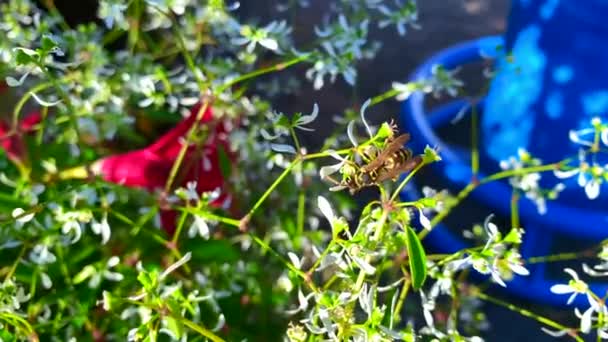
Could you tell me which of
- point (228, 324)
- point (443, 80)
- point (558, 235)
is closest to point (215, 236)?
point (228, 324)

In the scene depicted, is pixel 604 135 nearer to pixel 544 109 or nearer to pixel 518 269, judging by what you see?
pixel 518 269

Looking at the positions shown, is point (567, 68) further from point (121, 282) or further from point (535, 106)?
point (121, 282)

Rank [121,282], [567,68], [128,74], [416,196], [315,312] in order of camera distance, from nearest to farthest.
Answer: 1. [315,312]
2. [121,282]
3. [128,74]
4. [567,68]
5. [416,196]

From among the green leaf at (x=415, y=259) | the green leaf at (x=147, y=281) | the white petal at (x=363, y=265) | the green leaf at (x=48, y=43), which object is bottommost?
the green leaf at (x=147, y=281)

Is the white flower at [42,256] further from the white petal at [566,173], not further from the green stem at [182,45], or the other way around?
A: the white petal at [566,173]

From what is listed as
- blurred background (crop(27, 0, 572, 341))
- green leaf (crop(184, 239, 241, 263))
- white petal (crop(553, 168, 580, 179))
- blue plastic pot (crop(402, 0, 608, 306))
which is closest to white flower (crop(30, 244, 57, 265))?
green leaf (crop(184, 239, 241, 263))

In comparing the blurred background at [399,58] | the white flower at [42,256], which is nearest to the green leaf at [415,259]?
→ the white flower at [42,256]

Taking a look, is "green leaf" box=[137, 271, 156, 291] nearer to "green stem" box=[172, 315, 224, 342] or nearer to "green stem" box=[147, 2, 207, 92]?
"green stem" box=[172, 315, 224, 342]
